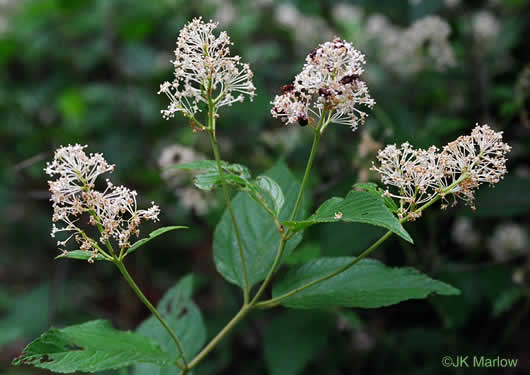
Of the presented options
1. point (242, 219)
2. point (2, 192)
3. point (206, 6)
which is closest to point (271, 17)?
point (206, 6)

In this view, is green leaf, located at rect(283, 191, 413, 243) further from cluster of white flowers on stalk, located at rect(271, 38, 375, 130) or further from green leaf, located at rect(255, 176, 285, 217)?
cluster of white flowers on stalk, located at rect(271, 38, 375, 130)

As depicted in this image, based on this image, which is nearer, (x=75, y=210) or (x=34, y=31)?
(x=75, y=210)

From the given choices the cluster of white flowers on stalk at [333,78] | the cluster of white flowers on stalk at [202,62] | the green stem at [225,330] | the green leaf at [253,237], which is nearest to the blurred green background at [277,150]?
the green leaf at [253,237]

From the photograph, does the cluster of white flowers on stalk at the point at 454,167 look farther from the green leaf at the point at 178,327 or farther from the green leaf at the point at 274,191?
the green leaf at the point at 178,327

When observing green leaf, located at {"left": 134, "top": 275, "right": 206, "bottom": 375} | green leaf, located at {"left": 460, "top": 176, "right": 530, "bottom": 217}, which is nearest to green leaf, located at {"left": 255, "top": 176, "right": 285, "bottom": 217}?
green leaf, located at {"left": 134, "top": 275, "right": 206, "bottom": 375}

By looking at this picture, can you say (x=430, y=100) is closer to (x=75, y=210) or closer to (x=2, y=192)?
(x=75, y=210)

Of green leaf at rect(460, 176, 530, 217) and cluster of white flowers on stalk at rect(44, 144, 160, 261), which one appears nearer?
cluster of white flowers on stalk at rect(44, 144, 160, 261)
